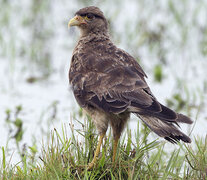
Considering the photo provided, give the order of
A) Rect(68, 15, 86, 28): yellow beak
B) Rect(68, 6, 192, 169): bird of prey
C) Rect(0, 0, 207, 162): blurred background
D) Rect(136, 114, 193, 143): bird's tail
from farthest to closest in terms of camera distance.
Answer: Rect(0, 0, 207, 162): blurred background < Rect(68, 15, 86, 28): yellow beak < Rect(68, 6, 192, 169): bird of prey < Rect(136, 114, 193, 143): bird's tail

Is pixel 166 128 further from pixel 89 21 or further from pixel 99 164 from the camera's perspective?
pixel 89 21

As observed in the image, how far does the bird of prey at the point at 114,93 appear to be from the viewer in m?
4.17

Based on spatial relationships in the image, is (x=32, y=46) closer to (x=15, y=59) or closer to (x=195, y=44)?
(x=15, y=59)

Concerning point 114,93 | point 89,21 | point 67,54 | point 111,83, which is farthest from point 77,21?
point 67,54

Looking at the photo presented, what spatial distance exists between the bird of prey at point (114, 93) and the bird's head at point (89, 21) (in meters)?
0.29

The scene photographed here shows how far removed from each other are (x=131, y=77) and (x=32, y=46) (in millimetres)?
4219

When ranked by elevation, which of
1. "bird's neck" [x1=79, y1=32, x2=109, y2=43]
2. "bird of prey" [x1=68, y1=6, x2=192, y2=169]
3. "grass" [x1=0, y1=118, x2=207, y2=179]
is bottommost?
"grass" [x1=0, y1=118, x2=207, y2=179]

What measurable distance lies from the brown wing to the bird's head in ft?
1.52

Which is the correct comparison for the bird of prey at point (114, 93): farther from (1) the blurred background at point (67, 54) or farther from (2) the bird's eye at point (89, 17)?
(1) the blurred background at point (67, 54)

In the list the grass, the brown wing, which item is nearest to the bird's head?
the brown wing

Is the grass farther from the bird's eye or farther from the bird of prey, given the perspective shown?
the bird's eye

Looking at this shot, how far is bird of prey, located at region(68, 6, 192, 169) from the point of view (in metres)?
4.17

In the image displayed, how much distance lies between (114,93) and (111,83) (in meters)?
0.13

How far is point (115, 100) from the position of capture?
439 centimetres
